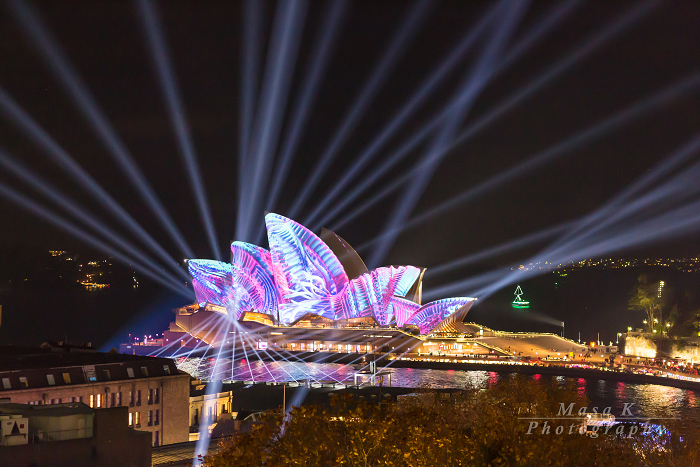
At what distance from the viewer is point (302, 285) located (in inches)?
2169

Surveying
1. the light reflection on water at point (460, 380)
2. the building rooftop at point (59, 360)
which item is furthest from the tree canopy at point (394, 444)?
the light reflection on water at point (460, 380)

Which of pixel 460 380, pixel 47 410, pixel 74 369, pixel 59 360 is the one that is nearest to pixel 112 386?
pixel 74 369

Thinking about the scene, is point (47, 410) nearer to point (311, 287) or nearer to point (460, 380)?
point (460, 380)

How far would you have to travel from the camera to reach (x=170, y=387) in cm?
2155

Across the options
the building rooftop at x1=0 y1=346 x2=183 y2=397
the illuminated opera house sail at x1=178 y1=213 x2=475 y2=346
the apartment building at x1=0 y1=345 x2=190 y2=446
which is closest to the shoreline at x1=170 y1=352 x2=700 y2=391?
the illuminated opera house sail at x1=178 y1=213 x2=475 y2=346

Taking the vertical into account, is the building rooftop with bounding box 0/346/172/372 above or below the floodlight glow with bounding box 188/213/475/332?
below

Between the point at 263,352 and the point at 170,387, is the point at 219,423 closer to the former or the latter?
the point at 170,387

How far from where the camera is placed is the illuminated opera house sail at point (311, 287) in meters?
52.8

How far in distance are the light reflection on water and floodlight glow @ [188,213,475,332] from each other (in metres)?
7.92

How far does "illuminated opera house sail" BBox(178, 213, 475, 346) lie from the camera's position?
173 feet

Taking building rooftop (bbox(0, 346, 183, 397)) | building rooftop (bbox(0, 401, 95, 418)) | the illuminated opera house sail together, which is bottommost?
building rooftop (bbox(0, 401, 95, 418))

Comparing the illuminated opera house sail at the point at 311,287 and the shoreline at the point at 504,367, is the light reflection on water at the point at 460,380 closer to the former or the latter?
the shoreline at the point at 504,367

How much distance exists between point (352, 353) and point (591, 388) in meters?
19.9

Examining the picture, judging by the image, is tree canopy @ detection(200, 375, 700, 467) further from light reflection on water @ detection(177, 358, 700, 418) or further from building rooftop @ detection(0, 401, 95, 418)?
light reflection on water @ detection(177, 358, 700, 418)
